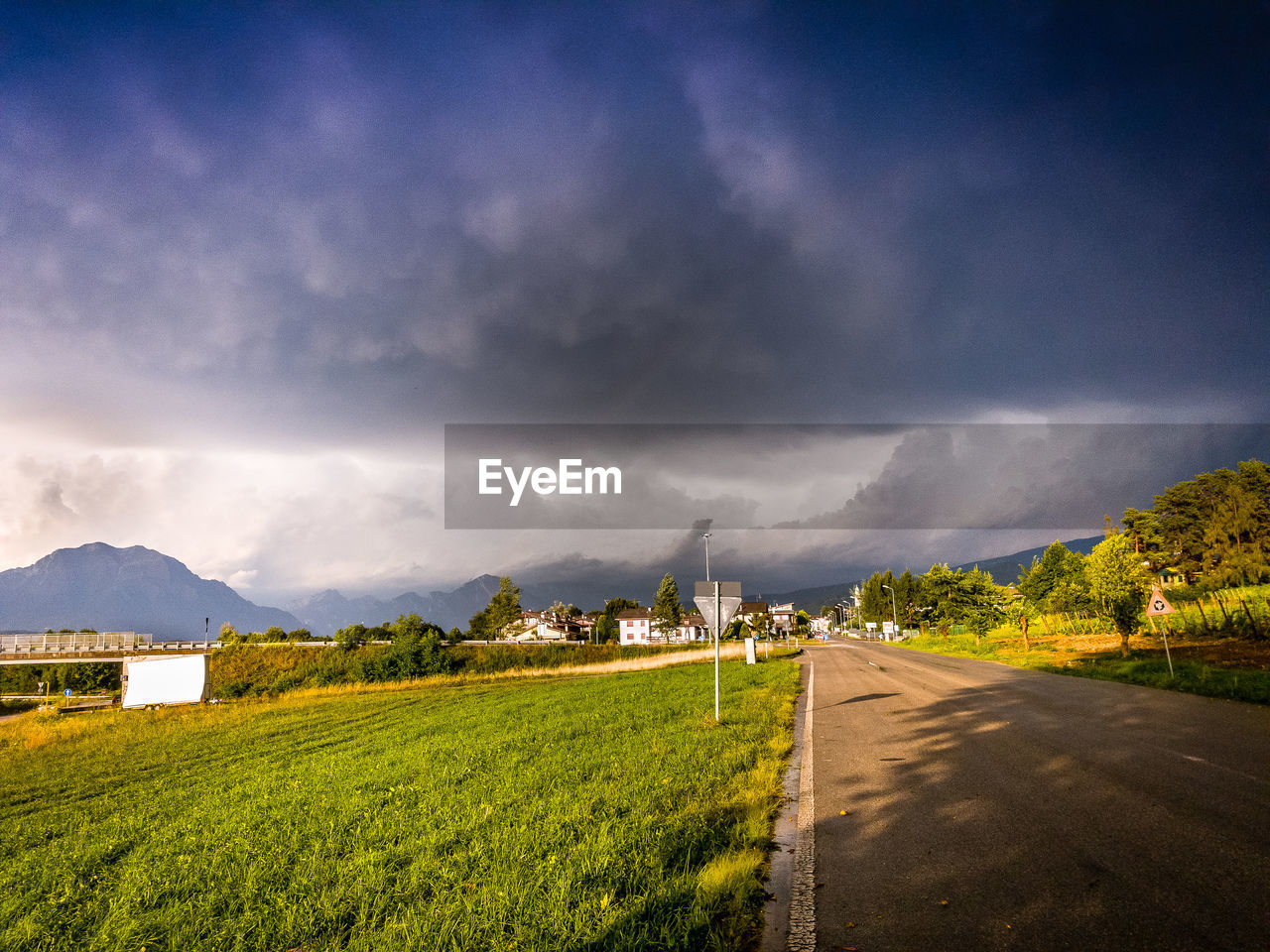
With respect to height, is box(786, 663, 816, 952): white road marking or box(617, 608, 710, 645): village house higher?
box(786, 663, 816, 952): white road marking

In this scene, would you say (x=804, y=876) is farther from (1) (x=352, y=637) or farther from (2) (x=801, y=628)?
(2) (x=801, y=628)

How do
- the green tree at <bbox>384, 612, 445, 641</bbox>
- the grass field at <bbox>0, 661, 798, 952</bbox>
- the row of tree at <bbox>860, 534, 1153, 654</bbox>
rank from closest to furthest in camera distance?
the grass field at <bbox>0, 661, 798, 952</bbox>, the row of tree at <bbox>860, 534, 1153, 654</bbox>, the green tree at <bbox>384, 612, 445, 641</bbox>

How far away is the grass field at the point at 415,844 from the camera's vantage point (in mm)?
4836

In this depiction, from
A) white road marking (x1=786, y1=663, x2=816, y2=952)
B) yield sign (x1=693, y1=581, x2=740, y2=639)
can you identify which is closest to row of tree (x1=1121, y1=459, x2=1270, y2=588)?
yield sign (x1=693, y1=581, x2=740, y2=639)

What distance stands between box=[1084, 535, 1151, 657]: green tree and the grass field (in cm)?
2279

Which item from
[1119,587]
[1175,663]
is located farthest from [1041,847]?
[1119,587]

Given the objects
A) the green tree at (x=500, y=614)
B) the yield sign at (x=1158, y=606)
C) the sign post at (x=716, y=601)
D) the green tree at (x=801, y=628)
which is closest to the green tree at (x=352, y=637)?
the green tree at (x=500, y=614)

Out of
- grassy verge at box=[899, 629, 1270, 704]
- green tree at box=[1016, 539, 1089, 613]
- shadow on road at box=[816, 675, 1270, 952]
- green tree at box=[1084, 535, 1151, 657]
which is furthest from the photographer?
green tree at box=[1016, 539, 1089, 613]

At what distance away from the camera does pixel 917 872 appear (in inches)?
213

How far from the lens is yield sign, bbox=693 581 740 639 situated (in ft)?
47.4

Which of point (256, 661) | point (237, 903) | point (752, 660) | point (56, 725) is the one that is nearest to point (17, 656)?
point (256, 661)

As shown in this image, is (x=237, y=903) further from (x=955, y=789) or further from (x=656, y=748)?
(x=955, y=789)

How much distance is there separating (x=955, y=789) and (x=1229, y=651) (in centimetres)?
2498

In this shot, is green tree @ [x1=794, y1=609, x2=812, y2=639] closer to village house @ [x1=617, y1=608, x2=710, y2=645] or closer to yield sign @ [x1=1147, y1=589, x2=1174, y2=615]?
village house @ [x1=617, y1=608, x2=710, y2=645]
